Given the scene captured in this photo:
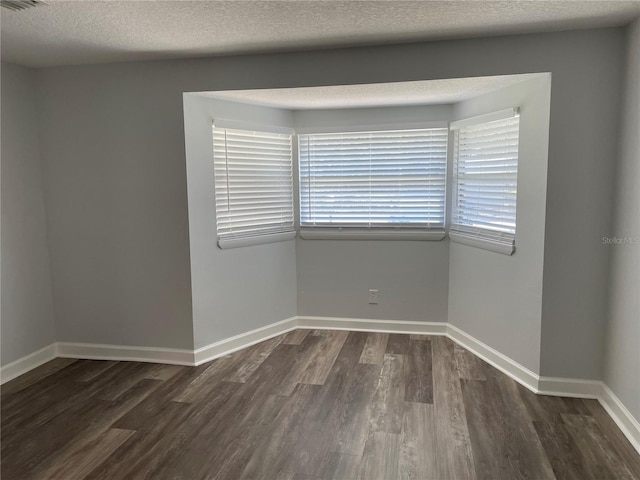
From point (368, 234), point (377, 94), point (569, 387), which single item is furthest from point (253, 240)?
point (569, 387)

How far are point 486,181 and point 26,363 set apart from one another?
388 cm

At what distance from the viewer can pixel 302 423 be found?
2.67 m

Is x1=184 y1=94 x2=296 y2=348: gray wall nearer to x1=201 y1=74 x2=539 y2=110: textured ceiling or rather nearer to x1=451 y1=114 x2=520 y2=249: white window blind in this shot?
x1=201 y1=74 x2=539 y2=110: textured ceiling

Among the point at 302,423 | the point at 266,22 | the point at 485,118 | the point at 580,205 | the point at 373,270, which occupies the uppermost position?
the point at 266,22

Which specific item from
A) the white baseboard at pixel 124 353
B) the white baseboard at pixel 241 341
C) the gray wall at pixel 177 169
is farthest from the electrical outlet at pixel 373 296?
the white baseboard at pixel 124 353

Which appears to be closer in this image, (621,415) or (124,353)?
(621,415)

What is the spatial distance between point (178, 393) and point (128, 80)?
2.34 metres

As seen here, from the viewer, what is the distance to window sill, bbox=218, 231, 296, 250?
3.65m

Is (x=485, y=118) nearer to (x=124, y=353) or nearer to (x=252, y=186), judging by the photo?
(x=252, y=186)

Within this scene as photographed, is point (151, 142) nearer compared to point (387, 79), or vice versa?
point (387, 79)

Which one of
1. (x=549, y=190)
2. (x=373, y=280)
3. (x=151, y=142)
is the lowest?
(x=373, y=280)

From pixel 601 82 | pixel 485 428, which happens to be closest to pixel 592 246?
pixel 601 82

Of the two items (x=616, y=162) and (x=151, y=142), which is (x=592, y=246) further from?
(x=151, y=142)

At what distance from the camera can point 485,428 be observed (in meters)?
2.58
